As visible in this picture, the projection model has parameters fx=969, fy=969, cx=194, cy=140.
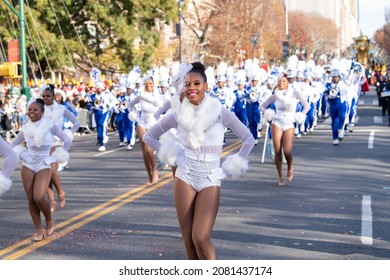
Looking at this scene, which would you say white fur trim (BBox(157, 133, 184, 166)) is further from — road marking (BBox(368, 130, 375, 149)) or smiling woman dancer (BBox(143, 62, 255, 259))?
road marking (BBox(368, 130, 375, 149))

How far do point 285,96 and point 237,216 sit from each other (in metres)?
4.31

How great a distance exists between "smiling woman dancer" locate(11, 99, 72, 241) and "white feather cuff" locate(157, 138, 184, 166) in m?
3.00

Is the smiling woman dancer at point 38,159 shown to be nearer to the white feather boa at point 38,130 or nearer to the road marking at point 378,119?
the white feather boa at point 38,130

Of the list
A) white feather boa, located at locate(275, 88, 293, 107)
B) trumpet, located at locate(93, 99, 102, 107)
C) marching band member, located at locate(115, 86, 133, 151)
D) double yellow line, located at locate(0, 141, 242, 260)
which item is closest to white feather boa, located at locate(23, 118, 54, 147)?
double yellow line, located at locate(0, 141, 242, 260)

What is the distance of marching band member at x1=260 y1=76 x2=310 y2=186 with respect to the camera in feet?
50.2

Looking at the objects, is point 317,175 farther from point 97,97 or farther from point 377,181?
A: point 97,97

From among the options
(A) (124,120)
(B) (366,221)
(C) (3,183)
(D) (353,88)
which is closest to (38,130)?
(C) (3,183)

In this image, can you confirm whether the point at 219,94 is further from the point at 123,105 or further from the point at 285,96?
the point at 285,96

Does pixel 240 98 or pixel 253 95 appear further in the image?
pixel 240 98

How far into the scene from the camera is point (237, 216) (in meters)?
12.0

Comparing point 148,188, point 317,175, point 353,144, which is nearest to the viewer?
point 148,188

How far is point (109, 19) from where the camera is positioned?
48.2m

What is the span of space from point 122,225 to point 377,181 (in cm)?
602

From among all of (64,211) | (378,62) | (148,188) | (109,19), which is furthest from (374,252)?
(378,62)
